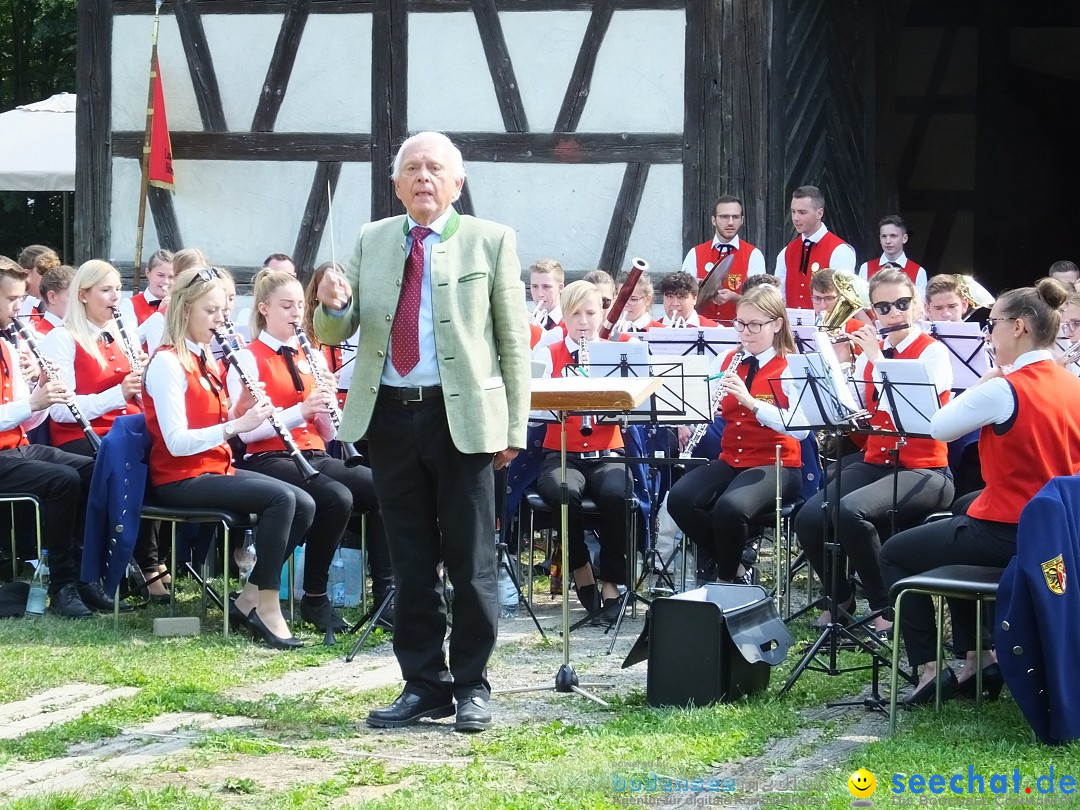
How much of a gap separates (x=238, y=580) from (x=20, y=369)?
170 cm

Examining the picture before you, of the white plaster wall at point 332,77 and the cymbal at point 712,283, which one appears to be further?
the white plaster wall at point 332,77

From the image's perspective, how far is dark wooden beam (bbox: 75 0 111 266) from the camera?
1172 centimetres

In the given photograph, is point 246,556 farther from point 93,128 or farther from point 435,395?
point 93,128

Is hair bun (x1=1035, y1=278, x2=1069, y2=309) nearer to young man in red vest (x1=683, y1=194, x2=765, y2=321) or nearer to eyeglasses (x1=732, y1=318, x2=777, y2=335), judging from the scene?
eyeglasses (x1=732, y1=318, x2=777, y2=335)

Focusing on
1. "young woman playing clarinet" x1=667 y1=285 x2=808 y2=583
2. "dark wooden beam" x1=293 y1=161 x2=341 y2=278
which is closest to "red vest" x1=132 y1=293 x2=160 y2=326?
"dark wooden beam" x1=293 y1=161 x2=341 y2=278

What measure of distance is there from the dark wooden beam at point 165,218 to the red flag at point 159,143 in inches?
9.0

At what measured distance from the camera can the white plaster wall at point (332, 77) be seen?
37.3ft

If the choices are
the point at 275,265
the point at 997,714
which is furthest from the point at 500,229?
the point at 275,265

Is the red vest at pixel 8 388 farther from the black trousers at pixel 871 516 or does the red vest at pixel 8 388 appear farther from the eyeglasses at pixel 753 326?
the black trousers at pixel 871 516

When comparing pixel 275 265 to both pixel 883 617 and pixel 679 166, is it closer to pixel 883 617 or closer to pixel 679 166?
pixel 679 166

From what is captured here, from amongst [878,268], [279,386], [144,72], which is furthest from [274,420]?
[144,72]

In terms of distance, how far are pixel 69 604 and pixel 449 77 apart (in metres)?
5.41

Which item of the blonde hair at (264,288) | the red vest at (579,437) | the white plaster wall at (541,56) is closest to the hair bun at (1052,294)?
the red vest at (579,437)

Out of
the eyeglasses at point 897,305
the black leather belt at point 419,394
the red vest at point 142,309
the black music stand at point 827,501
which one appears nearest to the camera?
the black leather belt at point 419,394
